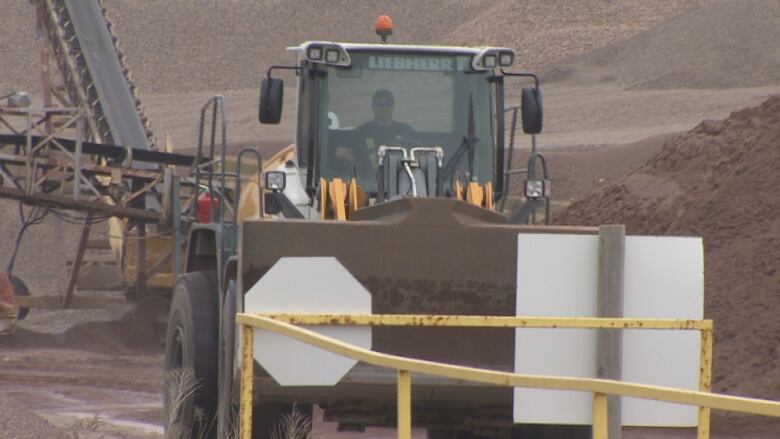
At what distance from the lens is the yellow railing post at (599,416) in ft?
18.0

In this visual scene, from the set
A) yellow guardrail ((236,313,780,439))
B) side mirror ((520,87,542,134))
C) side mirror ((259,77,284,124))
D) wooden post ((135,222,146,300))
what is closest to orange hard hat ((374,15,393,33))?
side mirror ((520,87,542,134))

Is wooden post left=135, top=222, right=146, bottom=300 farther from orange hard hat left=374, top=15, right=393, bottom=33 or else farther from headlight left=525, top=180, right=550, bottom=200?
headlight left=525, top=180, right=550, bottom=200

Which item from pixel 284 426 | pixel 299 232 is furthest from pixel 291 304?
pixel 284 426

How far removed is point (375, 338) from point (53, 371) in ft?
31.5

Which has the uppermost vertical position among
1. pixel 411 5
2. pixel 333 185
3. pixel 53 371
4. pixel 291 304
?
pixel 411 5

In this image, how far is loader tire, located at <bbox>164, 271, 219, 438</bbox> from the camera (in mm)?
9070

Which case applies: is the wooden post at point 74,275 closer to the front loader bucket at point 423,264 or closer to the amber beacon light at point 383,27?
the amber beacon light at point 383,27

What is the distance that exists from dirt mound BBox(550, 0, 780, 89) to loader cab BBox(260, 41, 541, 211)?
39551 mm

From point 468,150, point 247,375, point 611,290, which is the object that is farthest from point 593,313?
point 468,150

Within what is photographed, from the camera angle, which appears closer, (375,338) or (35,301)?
(375,338)

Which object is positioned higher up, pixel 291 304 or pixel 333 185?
pixel 333 185

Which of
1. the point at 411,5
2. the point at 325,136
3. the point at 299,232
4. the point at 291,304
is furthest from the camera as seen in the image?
the point at 411,5

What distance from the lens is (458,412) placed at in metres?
7.91

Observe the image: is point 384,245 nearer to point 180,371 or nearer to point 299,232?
point 299,232
